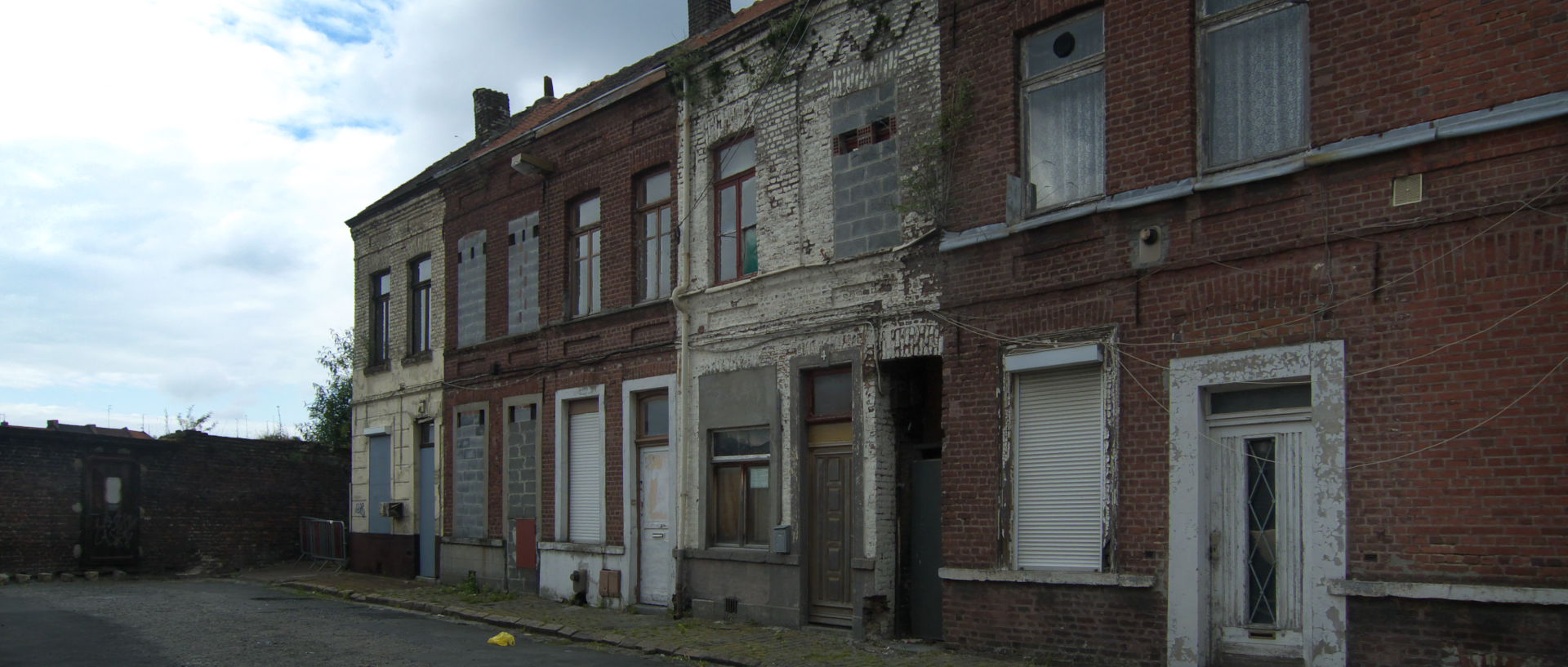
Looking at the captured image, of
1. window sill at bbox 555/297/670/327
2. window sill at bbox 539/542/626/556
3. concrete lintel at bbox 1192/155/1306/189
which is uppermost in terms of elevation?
concrete lintel at bbox 1192/155/1306/189

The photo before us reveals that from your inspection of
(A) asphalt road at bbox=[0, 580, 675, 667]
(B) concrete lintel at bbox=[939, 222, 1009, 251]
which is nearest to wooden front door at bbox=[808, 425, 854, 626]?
(A) asphalt road at bbox=[0, 580, 675, 667]

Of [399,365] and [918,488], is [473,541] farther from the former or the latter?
[918,488]

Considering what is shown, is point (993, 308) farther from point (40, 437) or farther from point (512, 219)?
point (40, 437)

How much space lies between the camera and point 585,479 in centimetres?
1728

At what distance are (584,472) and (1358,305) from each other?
1138 cm

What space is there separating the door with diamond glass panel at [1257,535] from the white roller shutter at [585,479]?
9.42m

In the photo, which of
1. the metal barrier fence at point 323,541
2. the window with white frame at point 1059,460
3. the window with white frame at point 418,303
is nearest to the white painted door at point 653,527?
the window with white frame at point 1059,460

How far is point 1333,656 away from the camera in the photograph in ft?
27.5

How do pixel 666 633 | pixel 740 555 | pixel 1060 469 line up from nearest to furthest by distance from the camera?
pixel 1060 469 < pixel 666 633 < pixel 740 555

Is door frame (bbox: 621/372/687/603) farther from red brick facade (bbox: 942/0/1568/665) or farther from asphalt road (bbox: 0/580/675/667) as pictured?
red brick facade (bbox: 942/0/1568/665)

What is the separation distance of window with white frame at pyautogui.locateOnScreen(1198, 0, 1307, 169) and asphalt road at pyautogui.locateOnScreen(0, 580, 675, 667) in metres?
6.85

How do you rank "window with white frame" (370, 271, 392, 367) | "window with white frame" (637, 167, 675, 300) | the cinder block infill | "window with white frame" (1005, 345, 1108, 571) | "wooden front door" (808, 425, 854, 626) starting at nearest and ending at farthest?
"window with white frame" (1005, 345, 1108, 571)
the cinder block infill
"wooden front door" (808, 425, 854, 626)
"window with white frame" (637, 167, 675, 300)
"window with white frame" (370, 271, 392, 367)

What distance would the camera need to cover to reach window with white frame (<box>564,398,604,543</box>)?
16938 millimetres

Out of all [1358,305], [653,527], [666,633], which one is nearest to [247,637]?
[666,633]
